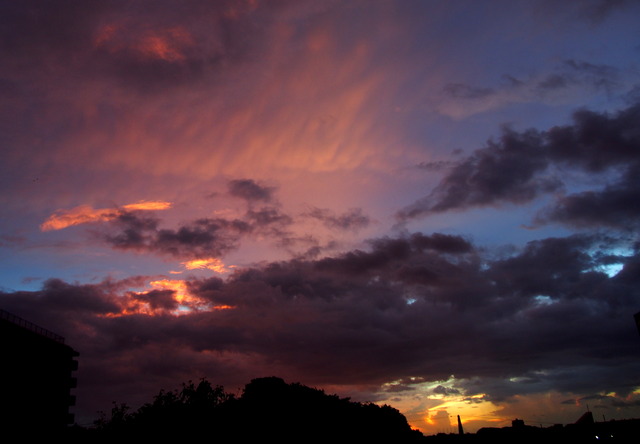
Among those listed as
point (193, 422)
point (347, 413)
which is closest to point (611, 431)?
point (347, 413)

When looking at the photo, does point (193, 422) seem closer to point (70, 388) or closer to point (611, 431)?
point (70, 388)

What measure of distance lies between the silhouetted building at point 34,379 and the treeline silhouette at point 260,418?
41.4 ft

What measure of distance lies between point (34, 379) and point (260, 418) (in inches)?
1514

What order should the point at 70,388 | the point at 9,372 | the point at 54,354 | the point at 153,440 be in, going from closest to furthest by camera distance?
the point at 153,440 < the point at 9,372 < the point at 54,354 < the point at 70,388

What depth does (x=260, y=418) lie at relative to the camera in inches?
2414

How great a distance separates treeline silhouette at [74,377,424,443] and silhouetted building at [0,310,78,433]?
1262 cm

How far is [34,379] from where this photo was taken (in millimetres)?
76312

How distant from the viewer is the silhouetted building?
230 ft

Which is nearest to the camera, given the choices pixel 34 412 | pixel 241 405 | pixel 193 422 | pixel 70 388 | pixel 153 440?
pixel 153 440

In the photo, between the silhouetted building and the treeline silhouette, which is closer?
the treeline silhouette

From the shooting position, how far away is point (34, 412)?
248ft

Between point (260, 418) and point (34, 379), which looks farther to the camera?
point (34, 379)

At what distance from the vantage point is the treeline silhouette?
56.1m

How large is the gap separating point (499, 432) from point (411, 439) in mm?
16748
